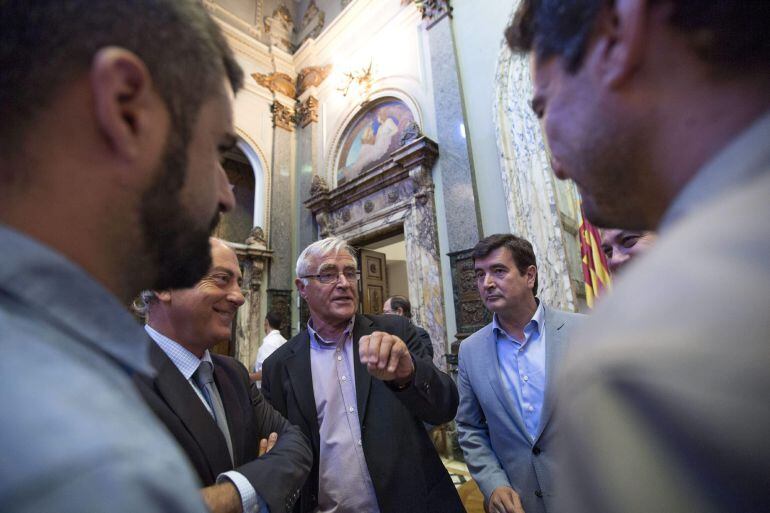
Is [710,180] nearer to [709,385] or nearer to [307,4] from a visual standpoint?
[709,385]

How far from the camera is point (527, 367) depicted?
2.11 metres

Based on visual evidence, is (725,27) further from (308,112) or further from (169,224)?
(308,112)

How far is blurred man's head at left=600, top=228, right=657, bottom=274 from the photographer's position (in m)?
1.78

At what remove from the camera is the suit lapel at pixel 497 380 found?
6.29 feet

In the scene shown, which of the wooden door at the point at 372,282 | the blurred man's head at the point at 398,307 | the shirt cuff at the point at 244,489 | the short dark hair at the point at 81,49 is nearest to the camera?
the short dark hair at the point at 81,49

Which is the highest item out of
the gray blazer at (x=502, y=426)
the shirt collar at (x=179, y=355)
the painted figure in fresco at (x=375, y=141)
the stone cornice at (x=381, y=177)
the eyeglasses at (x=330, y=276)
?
the painted figure in fresco at (x=375, y=141)

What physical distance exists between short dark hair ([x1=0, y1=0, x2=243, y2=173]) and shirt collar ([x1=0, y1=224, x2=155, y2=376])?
0.50 ft

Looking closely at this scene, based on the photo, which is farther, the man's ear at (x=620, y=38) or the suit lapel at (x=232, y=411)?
the suit lapel at (x=232, y=411)

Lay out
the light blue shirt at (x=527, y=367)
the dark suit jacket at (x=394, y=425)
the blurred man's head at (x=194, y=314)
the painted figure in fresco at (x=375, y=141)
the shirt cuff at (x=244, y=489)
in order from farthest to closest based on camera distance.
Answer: the painted figure in fresco at (x=375, y=141), the light blue shirt at (x=527, y=367), the dark suit jacket at (x=394, y=425), the blurred man's head at (x=194, y=314), the shirt cuff at (x=244, y=489)

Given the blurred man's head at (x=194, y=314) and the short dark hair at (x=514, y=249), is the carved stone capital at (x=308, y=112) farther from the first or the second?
the blurred man's head at (x=194, y=314)

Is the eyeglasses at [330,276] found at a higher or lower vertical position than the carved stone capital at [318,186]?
lower

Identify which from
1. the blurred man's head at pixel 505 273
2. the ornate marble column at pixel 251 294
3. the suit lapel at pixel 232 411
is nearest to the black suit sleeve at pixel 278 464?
the suit lapel at pixel 232 411

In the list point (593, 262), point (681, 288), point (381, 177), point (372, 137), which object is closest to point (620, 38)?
point (681, 288)

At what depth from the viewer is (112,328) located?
1.66ft
